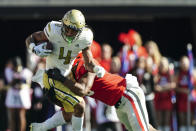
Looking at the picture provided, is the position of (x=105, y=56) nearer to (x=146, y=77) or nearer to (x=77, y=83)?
(x=146, y=77)

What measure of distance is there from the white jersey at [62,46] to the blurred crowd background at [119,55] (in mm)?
1244

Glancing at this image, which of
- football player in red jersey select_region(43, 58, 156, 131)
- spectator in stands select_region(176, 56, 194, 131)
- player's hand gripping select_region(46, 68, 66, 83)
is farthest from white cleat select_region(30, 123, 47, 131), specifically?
spectator in stands select_region(176, 56, 194, 131)

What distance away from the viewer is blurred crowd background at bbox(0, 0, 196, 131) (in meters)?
9.35

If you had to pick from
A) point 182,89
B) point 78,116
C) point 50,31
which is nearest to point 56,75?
point 50,31

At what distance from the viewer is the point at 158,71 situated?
1002cm

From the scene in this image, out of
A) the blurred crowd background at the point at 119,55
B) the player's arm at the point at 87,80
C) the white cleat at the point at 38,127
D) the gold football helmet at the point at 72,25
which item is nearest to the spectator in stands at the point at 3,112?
the blurred crowd background at the point at 119,55

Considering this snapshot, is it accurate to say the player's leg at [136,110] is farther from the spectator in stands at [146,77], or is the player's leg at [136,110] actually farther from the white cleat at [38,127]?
the spectator in stands at [146,77]

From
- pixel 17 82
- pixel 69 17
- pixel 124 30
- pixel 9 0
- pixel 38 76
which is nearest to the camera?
pixel 69 17

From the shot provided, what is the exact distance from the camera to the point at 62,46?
6.79 meters

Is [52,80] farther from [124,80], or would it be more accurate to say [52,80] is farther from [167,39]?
[167,39]

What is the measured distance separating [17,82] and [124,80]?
11.0 ft

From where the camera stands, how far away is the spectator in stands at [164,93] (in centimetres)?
996

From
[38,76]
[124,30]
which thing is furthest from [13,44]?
[38,76]

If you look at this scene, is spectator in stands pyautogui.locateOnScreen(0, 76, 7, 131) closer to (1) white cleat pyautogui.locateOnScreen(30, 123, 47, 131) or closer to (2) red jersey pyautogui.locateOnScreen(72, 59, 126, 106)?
(1) white cleat pyautogui.locateOnScreen(30, 123, 47, 131)
